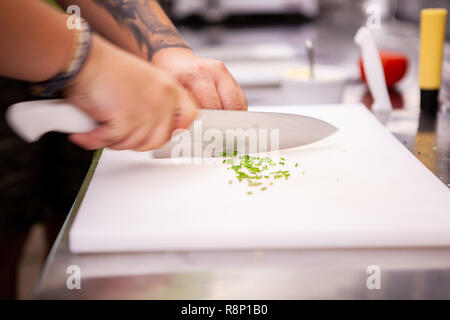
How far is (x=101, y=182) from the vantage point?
83cm

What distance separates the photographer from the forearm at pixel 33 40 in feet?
2.08

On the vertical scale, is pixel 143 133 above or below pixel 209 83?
below

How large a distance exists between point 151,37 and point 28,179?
3.38 feet

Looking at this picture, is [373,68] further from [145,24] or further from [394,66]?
[145,24]

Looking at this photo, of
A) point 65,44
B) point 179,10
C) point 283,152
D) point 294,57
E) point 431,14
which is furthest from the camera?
point 179,10

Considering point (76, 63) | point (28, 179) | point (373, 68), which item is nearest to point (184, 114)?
point (76, 63)

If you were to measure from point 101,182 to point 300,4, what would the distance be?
Result: 2.50m

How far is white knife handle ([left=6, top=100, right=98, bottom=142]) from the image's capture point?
29.9 inches

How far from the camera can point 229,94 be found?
40.2 inches

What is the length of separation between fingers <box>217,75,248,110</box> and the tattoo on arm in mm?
184

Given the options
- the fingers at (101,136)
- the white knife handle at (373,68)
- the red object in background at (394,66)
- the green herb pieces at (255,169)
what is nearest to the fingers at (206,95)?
the green herb pieces at (255,169)

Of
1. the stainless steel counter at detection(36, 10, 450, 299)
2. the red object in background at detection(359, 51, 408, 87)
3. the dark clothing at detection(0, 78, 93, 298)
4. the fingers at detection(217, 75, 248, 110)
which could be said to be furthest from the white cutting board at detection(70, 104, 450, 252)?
the dark clothing at detection(0, 78, 93, 298)
